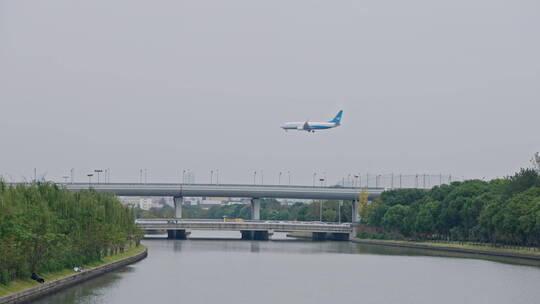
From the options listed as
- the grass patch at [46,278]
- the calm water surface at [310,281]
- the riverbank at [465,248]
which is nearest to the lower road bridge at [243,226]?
the riverbank at [465,248]

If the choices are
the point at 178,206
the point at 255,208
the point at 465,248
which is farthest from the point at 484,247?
the point at 178,206

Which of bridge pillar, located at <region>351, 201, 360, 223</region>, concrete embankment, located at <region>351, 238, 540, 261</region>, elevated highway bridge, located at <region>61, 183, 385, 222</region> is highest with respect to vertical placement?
elevated highway bridge, located at <region>61, 183, 385, 222</region>

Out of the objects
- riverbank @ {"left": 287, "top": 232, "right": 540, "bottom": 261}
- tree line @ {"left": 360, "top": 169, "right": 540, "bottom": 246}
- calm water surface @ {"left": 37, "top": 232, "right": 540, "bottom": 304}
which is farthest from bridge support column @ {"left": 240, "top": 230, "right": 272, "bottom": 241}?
calm water surface @ {"left": 37, "top": 232, "right": 540, "bottom": 304}

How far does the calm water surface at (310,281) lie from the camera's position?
196 ft

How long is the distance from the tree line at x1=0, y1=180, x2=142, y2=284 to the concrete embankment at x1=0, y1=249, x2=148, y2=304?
3.99ft

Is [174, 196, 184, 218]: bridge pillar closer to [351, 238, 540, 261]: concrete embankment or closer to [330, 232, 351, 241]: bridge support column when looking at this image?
[330, 232, 351, 241]: bridge support column

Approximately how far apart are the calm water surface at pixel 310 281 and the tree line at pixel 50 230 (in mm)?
2691

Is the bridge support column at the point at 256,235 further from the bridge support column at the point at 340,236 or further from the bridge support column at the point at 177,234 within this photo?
the bridge support column at the point at 340,236

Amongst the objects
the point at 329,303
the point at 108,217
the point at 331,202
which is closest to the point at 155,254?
the point at 108,217

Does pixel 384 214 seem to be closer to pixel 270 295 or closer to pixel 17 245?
pixel 270 295

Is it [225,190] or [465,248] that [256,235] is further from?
[465,248]

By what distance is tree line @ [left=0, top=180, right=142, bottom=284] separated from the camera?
51.8 metres

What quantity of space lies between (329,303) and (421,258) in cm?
4550

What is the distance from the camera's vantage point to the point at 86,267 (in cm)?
6962
